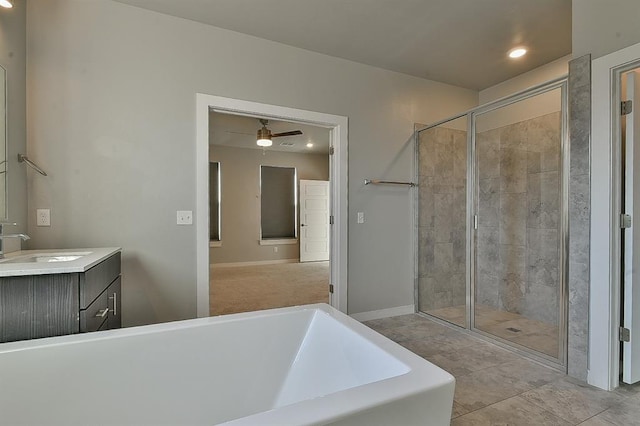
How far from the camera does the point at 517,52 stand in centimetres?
308

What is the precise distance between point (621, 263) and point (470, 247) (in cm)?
118

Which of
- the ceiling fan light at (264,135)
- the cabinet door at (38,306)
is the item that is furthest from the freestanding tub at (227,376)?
the ceiling fan light at (264,135)

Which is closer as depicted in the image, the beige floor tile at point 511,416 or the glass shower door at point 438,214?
the beige floor tile at point 511,416

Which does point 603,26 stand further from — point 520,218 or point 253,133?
point 253,133

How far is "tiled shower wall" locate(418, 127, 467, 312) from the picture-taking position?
3.60m

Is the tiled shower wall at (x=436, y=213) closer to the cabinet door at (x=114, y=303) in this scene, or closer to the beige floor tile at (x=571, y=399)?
the beige floor tile at (x=571, y=399)

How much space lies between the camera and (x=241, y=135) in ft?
19.0

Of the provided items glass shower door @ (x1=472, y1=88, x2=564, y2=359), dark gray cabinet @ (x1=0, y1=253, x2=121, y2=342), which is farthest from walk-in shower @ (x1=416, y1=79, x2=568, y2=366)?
dark gray cabinet @ (x1=0, y1=253, x2=121, y2=342)

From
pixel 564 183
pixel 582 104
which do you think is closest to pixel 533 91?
pixel 582 104

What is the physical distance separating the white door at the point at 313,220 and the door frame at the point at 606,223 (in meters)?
5.73

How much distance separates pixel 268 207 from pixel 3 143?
217 inches

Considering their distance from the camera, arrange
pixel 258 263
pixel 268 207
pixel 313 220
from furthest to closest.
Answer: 1. pixel 313 220
2. pixel 268 207
3. pixel 258 263

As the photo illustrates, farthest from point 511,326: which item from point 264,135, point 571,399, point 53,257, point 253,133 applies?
point 253,133

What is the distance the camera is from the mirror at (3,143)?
1.88 metres
